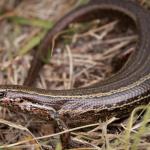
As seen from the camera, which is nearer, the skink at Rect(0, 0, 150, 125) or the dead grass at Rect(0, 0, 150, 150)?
the skink at Rect(0, 0, 150, 125)

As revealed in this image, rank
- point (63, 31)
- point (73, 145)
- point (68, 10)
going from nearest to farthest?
point (73, 145) < point (63, 31) < point (68, 10)

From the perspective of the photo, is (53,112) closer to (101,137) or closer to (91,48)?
(101,137)

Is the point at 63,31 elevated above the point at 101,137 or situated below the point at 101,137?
above

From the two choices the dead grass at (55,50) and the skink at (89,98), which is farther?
the dead grass at (55,50)

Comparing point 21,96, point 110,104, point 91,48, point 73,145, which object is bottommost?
point 73,145

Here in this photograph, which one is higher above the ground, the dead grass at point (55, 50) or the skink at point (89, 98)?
the dead grass at point (55, 50)

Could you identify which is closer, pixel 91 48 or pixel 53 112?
pixel 53 112

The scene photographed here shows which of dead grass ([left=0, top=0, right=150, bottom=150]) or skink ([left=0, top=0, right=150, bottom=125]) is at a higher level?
dead grass ([left=0, top=0, right=150, bottom=150])

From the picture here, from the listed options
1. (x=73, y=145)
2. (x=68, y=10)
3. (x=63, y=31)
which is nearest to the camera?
(x=73, y=145)

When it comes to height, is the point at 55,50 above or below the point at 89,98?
above

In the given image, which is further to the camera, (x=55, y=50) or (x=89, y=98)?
(x=55, y=50)

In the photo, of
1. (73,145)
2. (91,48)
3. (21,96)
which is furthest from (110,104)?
(91,48)
